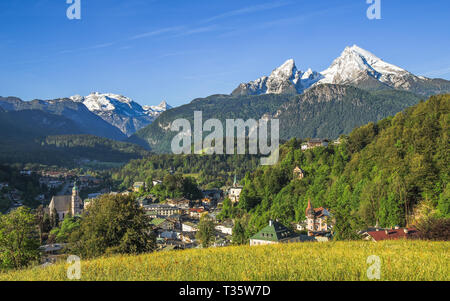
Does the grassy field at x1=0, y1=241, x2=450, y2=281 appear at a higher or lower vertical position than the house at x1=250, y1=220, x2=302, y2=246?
higher

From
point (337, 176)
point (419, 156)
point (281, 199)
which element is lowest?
point (281, 199)

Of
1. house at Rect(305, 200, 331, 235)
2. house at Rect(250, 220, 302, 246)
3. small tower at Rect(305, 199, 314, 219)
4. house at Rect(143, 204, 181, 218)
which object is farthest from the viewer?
house at Rect(143, 204, 181, 218)

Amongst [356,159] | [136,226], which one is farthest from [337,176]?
[136,226]

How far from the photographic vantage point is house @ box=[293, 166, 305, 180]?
6925 cm

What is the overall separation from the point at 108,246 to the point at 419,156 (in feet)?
113

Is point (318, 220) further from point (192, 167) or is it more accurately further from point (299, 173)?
point (192, 167)

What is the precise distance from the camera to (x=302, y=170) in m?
70.3

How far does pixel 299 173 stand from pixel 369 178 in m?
21.7

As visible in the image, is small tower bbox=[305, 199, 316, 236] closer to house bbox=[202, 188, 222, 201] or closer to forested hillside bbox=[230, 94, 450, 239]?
forested hillside bbox=[230, 94, 450, 239]

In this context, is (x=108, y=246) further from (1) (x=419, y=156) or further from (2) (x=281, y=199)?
(2) (x=281, y=199)

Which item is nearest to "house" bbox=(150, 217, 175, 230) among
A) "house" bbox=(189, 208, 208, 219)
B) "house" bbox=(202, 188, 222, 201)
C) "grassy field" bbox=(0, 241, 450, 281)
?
"house" bbox=(189, 208, 208, 219)

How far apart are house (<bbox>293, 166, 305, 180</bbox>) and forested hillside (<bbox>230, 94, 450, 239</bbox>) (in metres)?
1.21

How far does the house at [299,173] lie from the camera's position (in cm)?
6925
